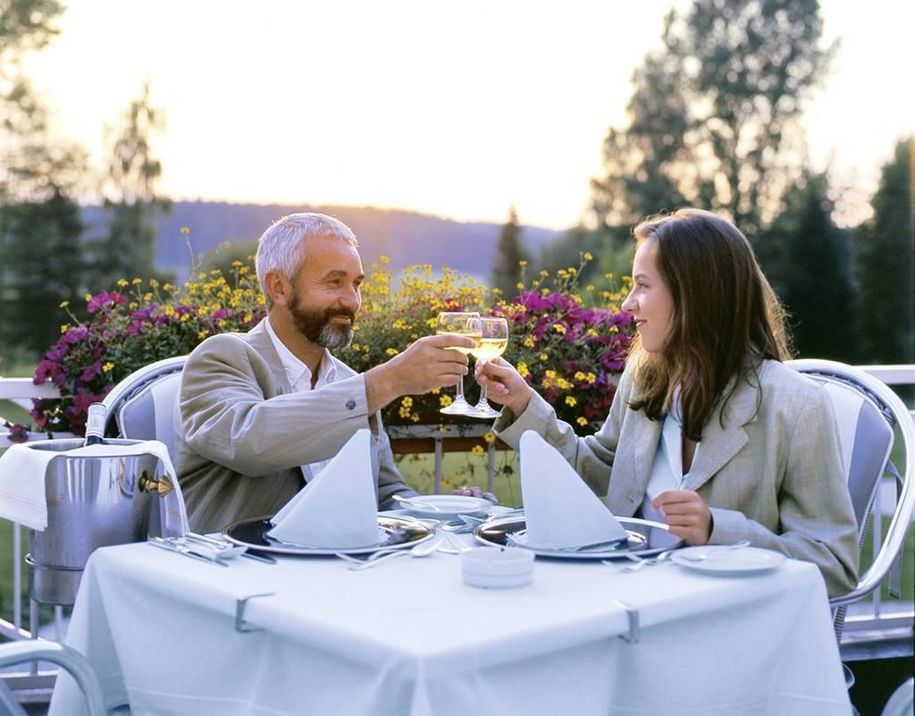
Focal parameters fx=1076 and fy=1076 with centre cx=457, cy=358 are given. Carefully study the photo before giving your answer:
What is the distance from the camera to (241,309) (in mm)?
3922

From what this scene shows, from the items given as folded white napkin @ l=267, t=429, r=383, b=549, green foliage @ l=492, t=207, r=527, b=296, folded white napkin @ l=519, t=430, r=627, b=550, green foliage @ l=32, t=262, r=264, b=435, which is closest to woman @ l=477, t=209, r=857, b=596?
folded white napkin @ l=519, t=430, r=627, b=550

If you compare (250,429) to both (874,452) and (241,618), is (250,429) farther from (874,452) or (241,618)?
(874,452)

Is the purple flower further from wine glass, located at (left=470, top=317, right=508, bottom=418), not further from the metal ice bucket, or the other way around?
wine glass, located at (left=470, top=317, right=508, bottom=418)

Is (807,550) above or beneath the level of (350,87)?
beneath

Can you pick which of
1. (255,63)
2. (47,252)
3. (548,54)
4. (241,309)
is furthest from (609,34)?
(241,309)

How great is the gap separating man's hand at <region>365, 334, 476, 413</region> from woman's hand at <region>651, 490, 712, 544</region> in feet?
1.95

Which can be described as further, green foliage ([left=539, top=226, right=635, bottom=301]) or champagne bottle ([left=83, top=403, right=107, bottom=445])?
green foliage ([left=539, top=226, right=635, bottom=301])

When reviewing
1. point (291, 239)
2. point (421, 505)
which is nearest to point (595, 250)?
point (291, 239)

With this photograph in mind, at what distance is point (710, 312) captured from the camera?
7.30 ft

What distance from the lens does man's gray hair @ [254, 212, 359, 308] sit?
2648 millimetres

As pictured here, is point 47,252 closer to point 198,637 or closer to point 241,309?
point 241,309

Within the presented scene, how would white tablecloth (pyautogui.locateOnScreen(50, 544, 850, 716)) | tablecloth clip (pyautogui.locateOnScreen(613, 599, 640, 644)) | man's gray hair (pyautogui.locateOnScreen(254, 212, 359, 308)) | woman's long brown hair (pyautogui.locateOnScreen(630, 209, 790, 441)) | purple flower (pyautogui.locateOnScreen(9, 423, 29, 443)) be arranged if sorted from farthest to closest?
1. purple flower (pyautogui.locateOnScreen(9, 423, 29, 443))
2. man's gray hair (pyautogui.locateOnScreen(254, 212, 359, 308))
3. woman's long brown hair (pyautogui.locateOnScreen(630, 209, 790, 441))
4. tablecloth clip (pyautogui.locateOnScreen(613, 599, 640, 644))
5. white tablecloth (pyautogui.locateOnScreen(50, 544, 850, 716))

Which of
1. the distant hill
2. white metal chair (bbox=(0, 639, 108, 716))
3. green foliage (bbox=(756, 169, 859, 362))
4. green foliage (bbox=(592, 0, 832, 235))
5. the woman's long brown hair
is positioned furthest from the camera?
green foliage (bbox=(592, 0, 832, 235))

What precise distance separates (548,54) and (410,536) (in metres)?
22.2
